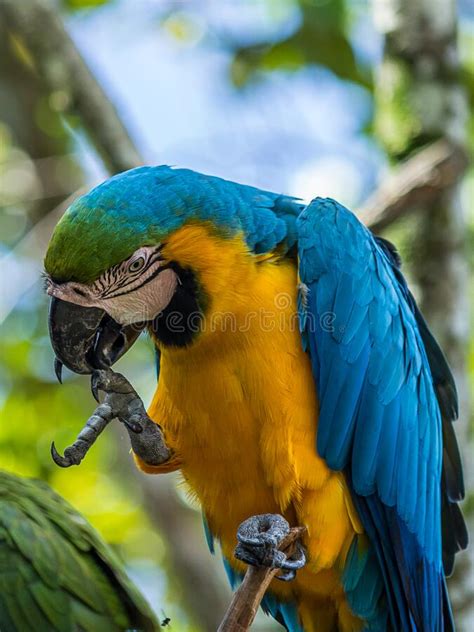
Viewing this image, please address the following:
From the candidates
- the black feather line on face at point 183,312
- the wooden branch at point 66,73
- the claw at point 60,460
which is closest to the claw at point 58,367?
the claw at point 60,460

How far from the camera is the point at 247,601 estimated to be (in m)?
2.51

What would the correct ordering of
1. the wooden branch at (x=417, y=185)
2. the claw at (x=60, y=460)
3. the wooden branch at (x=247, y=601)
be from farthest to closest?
the wooden branch at (x=417, y=185) < the claw at (x=60, y=460) < the wooden branch at (x=247, y=601)

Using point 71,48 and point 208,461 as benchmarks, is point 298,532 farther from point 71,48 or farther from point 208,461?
point 71,48

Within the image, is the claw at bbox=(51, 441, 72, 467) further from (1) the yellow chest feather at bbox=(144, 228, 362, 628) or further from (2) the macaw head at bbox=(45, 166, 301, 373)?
(1) the yellow chest feather at bbox=(144, 228, 362, 628)

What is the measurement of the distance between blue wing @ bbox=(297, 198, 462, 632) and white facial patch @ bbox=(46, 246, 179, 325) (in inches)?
17.4

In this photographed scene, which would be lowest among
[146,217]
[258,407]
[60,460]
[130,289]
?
[258,407]

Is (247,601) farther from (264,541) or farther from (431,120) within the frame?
(431,120)

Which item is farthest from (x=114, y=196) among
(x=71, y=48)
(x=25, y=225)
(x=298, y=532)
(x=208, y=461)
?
(x=25, y=225)

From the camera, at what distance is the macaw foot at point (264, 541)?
2.61m

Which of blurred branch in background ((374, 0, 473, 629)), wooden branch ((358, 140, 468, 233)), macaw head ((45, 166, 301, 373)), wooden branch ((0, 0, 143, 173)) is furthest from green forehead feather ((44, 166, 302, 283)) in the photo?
wooden branch ((0, 0, 143, 173))

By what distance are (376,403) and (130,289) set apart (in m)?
0.87

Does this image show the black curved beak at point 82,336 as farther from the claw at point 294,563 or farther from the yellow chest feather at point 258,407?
the claw at point 294,563

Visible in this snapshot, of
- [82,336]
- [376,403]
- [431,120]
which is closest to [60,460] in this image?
[82,336]

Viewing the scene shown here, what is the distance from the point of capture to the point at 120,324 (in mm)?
2754
